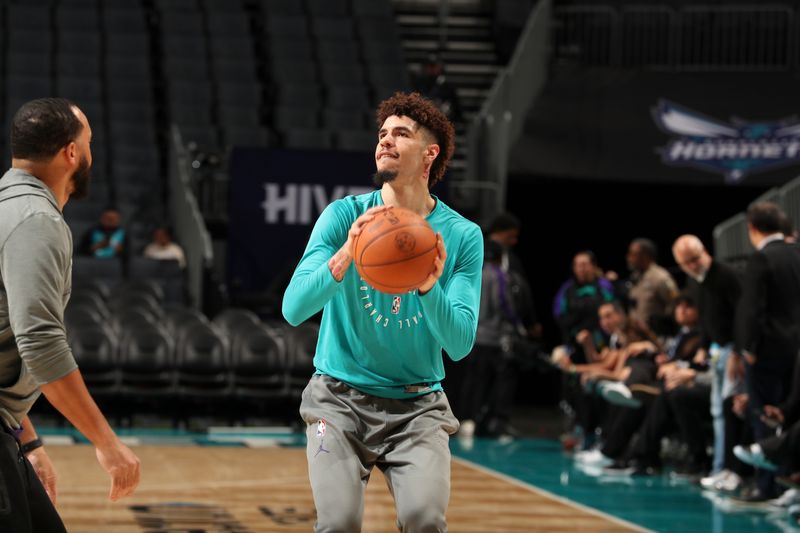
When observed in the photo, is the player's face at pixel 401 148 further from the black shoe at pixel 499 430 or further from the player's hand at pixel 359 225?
the black shoe at pixel 499 430

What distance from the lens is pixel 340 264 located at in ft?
13.1

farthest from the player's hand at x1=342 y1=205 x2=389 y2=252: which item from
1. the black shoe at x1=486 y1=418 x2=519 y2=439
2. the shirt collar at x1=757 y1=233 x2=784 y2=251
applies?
the black shoe at x1=486 y1=418 x2=519 y2=439

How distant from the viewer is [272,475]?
1011 cm

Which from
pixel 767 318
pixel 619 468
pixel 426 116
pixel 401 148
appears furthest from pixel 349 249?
pixel 619 468

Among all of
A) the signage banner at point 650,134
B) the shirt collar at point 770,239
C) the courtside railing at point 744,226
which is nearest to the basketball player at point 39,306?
the shirt collar at point 770,239

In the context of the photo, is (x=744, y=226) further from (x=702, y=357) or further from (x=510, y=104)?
(x=510, y=104)

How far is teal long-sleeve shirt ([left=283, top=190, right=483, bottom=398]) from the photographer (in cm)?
423

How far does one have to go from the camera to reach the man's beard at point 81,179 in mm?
3824

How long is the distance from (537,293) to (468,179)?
2.69m

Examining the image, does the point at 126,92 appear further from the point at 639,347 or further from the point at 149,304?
the point at 639,347

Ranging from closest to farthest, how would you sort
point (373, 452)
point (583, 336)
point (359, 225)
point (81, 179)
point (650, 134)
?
point (81, 179) → point (359, 225) → point (373, 452) → point (583, 336) → point (650, 134)

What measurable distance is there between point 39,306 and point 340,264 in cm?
95

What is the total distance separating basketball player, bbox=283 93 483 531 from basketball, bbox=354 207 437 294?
0.04m

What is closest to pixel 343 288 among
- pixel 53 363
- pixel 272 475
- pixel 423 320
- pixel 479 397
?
pixel 423 320
